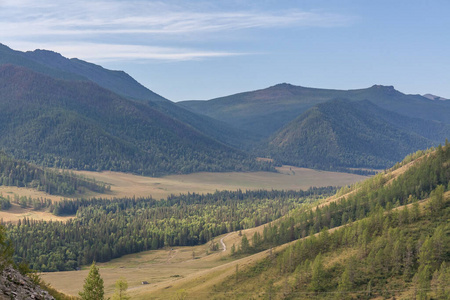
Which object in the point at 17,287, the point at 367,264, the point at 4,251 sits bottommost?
the point at 367,264

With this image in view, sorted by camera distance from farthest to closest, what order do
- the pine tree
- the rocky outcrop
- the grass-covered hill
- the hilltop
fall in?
the hilltop, the grass-covered hill, the pine tree, the rocky outcrop

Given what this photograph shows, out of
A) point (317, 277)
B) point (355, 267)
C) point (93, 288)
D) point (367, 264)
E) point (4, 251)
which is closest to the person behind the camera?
point (4, 251)

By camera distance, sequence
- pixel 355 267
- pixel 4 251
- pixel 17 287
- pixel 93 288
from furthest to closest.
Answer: pixel 355 267 → pixel 93 288 → pixel 17 287 → pixel 4 251

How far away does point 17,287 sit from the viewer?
1533 inches

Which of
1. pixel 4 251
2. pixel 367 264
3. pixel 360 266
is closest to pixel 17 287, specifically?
pixel 4 251

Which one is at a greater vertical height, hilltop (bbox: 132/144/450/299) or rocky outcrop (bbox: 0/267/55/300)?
rocky outcrop (bbox: 0/267/55/300)

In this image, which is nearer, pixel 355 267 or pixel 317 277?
pixel 317 277

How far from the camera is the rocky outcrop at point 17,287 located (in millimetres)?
36188

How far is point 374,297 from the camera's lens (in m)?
133

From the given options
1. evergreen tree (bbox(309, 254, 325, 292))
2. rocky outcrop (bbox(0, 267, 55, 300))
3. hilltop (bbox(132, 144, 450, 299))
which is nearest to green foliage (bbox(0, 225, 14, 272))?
rocky outcrop (bbox(0, 267, 55, 300))

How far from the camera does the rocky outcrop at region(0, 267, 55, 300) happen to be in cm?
3619

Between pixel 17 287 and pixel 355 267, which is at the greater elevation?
pixel 17 287

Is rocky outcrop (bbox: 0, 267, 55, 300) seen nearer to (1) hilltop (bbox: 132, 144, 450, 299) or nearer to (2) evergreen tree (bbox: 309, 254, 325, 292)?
(1) hilltop (bbox: 132, 144, 450, 299)

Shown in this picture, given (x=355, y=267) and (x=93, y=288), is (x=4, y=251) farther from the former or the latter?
(x=355, y=267)
